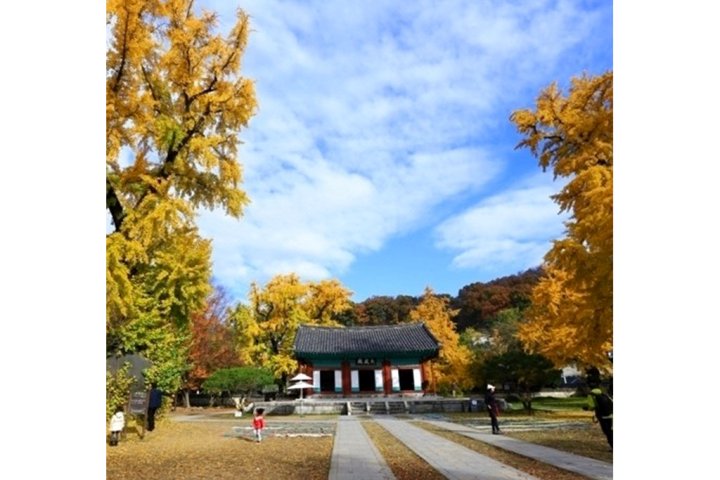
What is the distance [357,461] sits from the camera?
26.4 feet

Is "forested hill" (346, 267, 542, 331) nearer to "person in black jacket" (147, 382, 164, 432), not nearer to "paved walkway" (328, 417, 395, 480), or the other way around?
"person in black jacket" (147, 382, 164, 432)

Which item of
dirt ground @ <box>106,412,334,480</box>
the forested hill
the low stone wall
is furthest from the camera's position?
the forested hill

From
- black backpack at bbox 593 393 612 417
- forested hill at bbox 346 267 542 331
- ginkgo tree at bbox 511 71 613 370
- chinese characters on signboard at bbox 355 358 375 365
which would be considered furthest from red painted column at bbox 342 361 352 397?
black backpack at bbox 593 393 612 417

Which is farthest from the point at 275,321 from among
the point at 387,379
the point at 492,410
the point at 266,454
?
the point at 266,454

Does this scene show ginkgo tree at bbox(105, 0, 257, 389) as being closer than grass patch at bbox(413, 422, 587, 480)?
No

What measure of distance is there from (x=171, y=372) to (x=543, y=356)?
38.1 ft

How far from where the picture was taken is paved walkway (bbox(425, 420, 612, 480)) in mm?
6895

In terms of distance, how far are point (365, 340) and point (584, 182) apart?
22.7m

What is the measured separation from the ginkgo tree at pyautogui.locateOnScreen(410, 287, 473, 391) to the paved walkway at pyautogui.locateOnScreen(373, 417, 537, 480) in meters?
11.1

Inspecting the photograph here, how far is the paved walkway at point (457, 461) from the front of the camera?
6.65 meters

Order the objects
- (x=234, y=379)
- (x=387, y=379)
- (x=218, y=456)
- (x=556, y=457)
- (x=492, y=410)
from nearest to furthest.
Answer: (x=556, y=457) → (x=218, y=456) → (x=492, y=410) → (x=234, y=379) → (x=387, y=379)

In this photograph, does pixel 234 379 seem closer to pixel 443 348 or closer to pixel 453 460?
pixel 443 348

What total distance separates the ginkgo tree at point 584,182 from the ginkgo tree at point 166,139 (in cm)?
583
